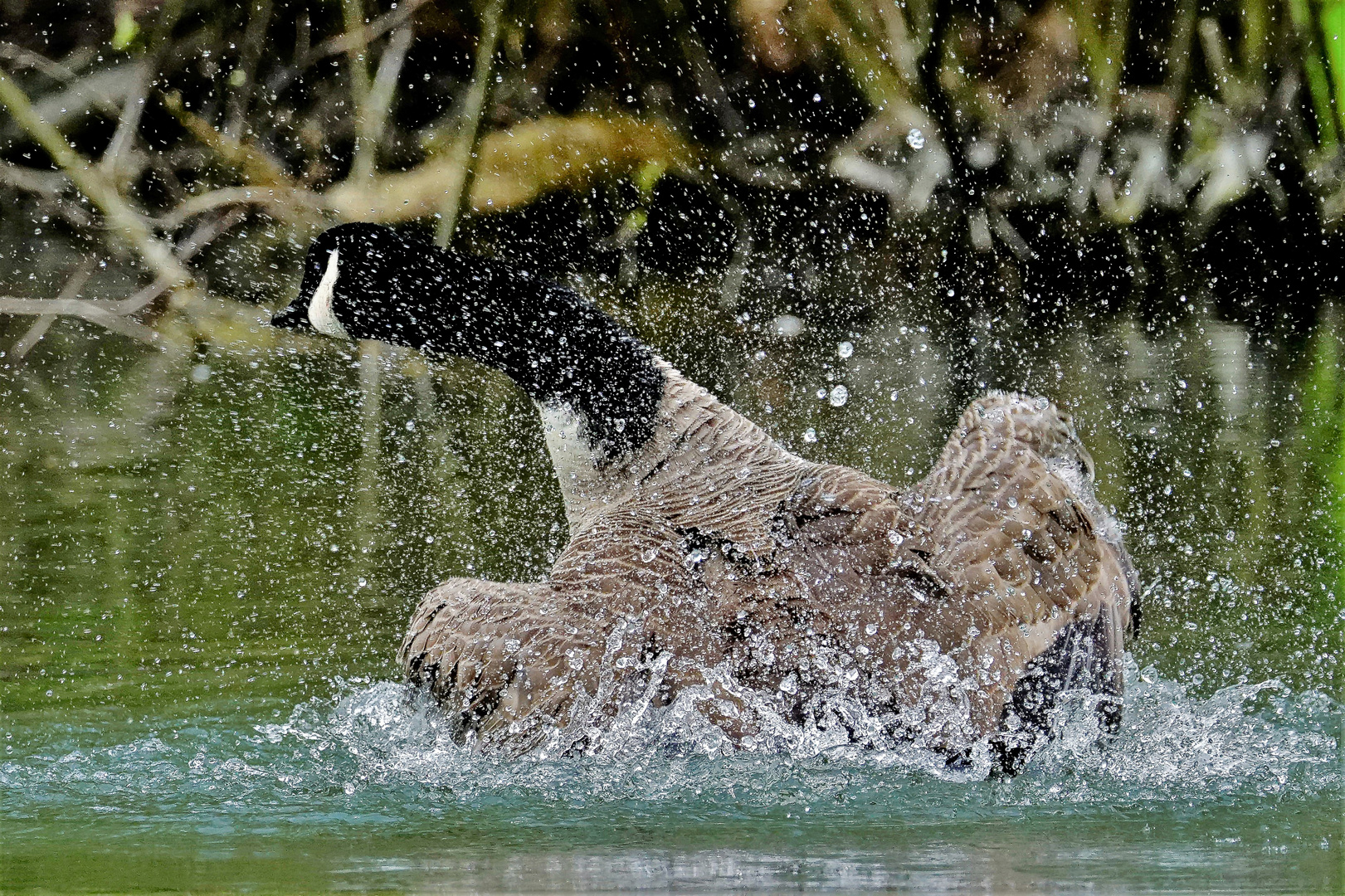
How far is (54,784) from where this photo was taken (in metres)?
3.68

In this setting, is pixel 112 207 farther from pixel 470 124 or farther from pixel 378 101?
pixel 470 124

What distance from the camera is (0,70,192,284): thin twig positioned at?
418 inches

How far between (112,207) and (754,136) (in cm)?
594

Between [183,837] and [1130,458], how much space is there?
5246 millimetres

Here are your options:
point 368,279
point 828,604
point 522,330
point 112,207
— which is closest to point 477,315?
point 522,330

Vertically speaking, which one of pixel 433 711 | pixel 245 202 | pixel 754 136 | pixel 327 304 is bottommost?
pixel 433 711

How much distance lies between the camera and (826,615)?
3.52m

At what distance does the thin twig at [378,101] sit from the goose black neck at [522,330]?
7.67 meters

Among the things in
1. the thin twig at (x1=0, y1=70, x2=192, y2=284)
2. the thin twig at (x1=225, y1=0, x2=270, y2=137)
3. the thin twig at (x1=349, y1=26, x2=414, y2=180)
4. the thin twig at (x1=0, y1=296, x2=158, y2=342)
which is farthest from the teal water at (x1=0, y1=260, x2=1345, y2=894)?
the thin twig at (x1=225, y1=0, x2=270, y2=137)

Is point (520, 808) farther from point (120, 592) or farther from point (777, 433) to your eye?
point (777, 433)

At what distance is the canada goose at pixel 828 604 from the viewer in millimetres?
3455

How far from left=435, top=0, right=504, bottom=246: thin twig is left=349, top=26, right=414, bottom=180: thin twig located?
0.61 metres

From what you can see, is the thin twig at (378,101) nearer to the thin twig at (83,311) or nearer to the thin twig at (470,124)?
the thin twig at (470,124)

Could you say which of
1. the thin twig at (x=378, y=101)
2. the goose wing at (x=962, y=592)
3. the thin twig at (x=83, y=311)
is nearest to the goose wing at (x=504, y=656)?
the goose wing at (x=962, y=592)
